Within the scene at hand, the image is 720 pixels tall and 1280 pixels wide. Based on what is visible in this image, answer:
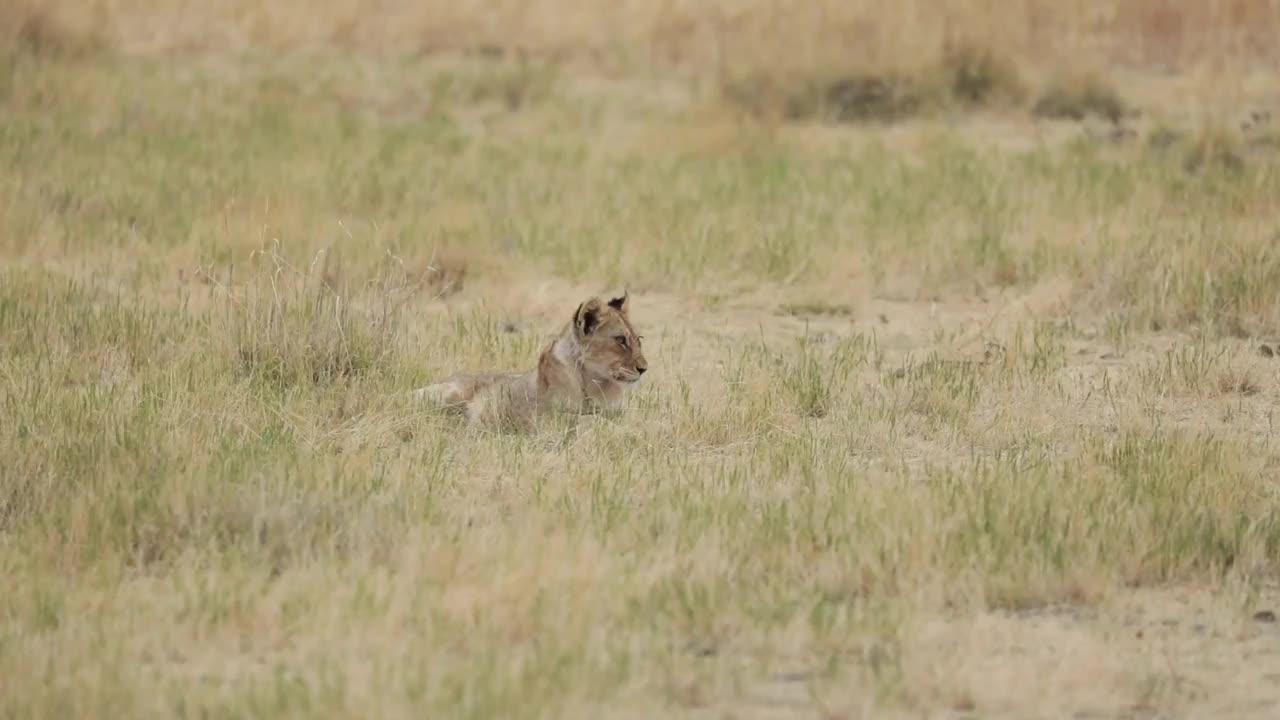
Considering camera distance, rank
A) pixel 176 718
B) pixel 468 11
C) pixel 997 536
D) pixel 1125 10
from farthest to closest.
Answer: pixel 468 11 → pixel 1125 10 → pixel 997 536 → pixel 176 718

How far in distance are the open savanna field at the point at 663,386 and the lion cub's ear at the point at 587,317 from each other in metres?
0.41

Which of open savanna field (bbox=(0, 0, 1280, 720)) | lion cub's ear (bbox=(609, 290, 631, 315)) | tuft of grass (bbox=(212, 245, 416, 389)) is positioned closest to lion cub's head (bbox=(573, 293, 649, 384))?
lion cub's ear (bbox=(609, 290, 631, 315))

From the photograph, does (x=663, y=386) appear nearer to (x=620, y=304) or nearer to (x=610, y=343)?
(x=620, y=304)

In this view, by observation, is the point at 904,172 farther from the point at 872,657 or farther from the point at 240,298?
the point at 872,657

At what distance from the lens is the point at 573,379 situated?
9.09 metres

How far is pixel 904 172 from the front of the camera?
50.9 feet

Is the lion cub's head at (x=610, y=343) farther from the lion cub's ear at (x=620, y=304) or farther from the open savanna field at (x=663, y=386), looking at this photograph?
the open savanna field at (x=663, y=386)

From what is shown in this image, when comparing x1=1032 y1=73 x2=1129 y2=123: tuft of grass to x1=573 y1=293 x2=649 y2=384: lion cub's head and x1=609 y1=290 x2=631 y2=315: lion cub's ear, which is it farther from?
x1=573 y1=293 x2=649 y2=384: lion cub's head

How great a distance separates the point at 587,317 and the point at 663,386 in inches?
43.8

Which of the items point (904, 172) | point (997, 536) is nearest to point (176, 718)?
point (997, 536)

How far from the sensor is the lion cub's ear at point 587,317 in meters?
9.02

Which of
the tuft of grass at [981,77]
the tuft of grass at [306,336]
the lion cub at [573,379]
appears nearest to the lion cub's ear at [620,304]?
the lion cub at [573,379]

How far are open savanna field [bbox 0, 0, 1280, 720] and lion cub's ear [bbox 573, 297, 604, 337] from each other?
0.41 meters

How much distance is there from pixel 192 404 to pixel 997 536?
3.54 metres
